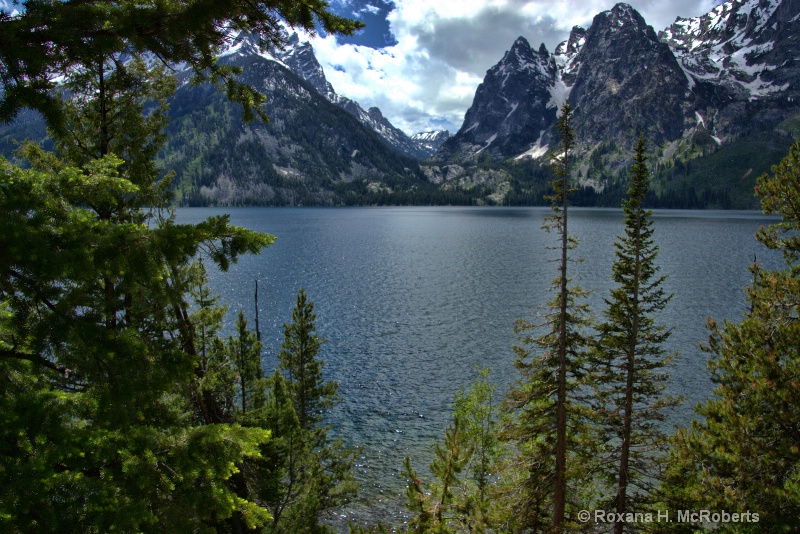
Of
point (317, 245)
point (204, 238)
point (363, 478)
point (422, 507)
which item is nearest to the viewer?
point (204, 238)

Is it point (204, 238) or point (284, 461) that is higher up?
point (204, 238)

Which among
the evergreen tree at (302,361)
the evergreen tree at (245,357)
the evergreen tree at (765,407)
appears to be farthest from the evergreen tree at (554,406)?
the evergreen tree at (245,357)

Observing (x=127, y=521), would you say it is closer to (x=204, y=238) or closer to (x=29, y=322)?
(x=29, y=322)

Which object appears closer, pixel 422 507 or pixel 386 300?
pixel 422 507

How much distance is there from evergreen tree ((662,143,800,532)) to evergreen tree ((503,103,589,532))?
4.56 m

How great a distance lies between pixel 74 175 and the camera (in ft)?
18.6

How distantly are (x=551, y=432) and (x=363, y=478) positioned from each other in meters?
16.3

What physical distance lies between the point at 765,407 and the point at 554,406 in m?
7.17

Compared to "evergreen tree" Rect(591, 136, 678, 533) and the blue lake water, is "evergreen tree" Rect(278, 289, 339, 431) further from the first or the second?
"evergreen tree" Rect(591, 136, 678, 533)

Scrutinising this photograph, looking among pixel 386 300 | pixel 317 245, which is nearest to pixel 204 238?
pixel 386 300

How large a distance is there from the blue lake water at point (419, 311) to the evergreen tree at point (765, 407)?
19.0 feet

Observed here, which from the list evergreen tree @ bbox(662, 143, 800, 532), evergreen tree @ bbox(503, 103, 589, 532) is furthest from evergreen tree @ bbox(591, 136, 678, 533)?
evergreen tree @ bbox(662, 143, 800, 532)

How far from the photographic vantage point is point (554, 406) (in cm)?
1891

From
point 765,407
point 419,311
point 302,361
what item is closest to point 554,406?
point 765,407
